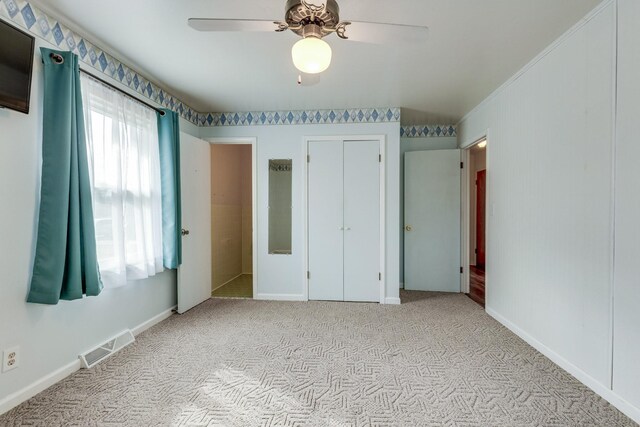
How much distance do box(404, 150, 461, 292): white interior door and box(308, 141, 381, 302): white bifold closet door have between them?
2.63 ft

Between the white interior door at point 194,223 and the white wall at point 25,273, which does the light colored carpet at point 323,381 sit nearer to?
the white wall at point 25,273

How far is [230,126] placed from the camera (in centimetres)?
386

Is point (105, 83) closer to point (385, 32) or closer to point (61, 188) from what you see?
point (61, 188)

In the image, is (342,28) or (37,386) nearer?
(342,28)

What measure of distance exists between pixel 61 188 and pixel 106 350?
1.32 meters

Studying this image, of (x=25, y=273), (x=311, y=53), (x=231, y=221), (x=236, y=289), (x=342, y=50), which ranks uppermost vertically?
(x=342, y=50)

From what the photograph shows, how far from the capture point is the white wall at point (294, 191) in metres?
3.64

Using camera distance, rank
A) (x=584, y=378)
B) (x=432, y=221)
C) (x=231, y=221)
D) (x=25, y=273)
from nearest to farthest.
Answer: (x=25, y=273) → (x=584, y=378) → (x=432, y=221) → (x=231, y=221)

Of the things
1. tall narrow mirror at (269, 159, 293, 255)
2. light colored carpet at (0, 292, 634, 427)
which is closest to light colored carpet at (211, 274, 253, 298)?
tall narrow mirror at (269, 159, 293, 255)

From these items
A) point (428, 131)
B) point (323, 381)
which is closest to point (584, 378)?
point (323, 381)

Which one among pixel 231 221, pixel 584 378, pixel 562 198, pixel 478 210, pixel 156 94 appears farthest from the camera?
pixel 478 210

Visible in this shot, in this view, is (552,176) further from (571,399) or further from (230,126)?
(230,126)

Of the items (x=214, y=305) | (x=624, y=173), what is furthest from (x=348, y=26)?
(x=214, y=305)

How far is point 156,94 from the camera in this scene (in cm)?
300
